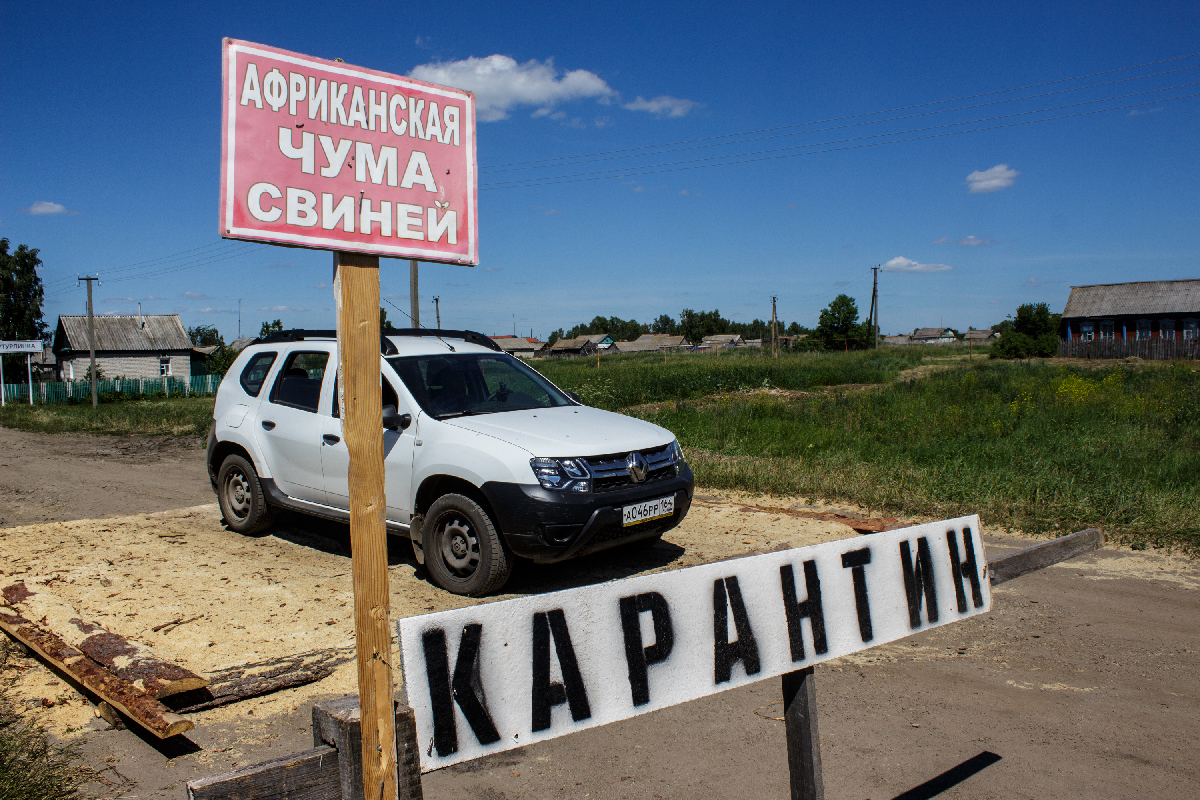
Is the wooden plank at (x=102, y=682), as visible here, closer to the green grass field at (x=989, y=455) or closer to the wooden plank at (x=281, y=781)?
the wooden plank at (x=281, y=781)

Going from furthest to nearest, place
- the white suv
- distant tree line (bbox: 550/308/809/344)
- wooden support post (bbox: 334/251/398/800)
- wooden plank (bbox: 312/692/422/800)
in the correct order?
distant tree line (bbox: 550/308/809/344) → the white suv → wooden support post (bbox: 334/251/398/800) → wooden plank (bbox: 312/692/422/800)

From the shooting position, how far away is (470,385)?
6.42 metres

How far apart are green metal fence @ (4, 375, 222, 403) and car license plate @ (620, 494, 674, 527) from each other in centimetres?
4498

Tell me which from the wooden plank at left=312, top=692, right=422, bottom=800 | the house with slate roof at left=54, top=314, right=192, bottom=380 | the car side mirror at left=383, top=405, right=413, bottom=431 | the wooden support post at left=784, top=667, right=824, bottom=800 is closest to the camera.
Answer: the wooden plank at left=312, top=692, right=422, bottom=800

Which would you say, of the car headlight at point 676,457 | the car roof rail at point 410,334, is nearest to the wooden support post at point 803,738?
the car headlight at point 676,457

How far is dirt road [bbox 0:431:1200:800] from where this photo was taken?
319cm

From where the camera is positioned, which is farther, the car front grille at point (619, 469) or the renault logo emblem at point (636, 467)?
the renault logo emblem at point (636, 467)

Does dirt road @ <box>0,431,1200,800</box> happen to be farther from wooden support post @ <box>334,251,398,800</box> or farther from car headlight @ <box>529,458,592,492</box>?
wooden support post @ <box>334,251,398,800</box>

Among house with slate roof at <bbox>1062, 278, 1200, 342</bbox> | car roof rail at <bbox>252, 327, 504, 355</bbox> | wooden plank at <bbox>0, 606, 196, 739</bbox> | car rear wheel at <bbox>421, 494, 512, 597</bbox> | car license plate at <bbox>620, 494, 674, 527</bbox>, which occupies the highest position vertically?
house with slate roof at <bbox>1062, 278, 1200, 342</bbox>

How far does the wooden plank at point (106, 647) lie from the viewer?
11.9ft

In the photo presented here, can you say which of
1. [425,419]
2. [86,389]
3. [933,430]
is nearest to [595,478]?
[425,419]

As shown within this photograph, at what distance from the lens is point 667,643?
6.23ft

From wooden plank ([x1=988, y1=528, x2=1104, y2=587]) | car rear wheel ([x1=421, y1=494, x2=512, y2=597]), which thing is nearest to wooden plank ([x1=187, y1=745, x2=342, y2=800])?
wooden plank ([x1=988, y1=528, x2=1104, y2=587])

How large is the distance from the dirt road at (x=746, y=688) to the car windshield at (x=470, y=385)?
137cm
